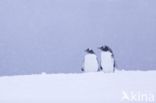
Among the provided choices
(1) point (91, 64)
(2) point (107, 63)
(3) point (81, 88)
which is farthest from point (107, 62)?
(3) point (81, 88)

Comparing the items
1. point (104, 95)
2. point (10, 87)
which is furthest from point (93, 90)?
point (10, 87)

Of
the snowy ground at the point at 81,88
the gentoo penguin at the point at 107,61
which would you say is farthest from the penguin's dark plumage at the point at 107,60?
the snowy ground at the point at 81,88

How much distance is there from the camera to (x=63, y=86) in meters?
3.16

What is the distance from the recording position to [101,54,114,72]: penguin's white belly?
3.83 meters

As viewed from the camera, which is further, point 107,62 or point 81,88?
point 107,62

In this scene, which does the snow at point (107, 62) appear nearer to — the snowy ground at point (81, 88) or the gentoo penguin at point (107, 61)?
the gentoo penguin at point (107, 61)

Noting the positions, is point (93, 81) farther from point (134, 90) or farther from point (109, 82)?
point (134, 90)

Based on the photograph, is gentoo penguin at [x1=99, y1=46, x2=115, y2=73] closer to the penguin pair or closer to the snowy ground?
the penguin pair

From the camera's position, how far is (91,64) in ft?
12.9

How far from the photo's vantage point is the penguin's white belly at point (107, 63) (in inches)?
151

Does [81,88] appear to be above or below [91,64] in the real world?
below

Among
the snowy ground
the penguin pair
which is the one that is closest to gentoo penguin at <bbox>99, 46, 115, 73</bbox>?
the penguin pair

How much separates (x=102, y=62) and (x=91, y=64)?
115 mm

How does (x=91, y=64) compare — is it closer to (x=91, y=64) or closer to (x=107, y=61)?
(x=91, y=64)
